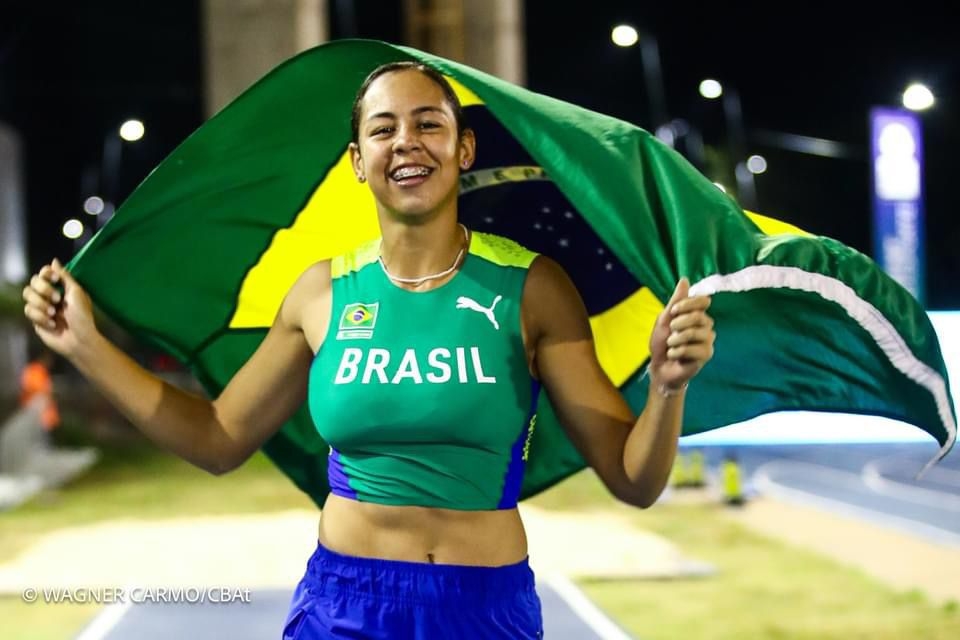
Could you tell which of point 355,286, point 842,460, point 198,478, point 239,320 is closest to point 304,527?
point 198,478

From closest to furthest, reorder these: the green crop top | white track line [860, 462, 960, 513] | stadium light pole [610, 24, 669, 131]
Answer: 1. the green crop top
2. white track line [860, 462, 960, 513]
3. stadium light pole [610, 24, 669, 131]

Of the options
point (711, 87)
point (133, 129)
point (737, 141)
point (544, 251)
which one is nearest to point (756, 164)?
point (737, 141)

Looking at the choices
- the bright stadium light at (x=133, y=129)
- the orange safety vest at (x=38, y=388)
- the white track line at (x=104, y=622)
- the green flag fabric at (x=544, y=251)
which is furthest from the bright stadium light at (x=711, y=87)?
the green flag fabric at (x=544, y=251)

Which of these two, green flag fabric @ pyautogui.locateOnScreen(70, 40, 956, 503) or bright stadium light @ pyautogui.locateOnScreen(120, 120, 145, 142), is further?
bright stadium light @ pyautogui.locateOnScreen(120, 120, 145, 142)

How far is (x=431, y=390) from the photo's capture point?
2205mm

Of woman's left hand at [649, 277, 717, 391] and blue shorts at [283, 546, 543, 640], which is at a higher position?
woman's left hand at [649, 277, 717, 391]

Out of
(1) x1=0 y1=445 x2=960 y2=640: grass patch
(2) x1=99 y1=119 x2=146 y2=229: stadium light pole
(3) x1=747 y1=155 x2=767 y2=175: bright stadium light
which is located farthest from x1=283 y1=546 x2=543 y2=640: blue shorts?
(2) x1=99 y1=119 x2=146 y2=229: stadium light pole

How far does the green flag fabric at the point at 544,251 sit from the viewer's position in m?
2.40

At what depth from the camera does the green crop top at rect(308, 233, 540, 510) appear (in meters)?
2.21

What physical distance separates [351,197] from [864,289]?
140 centimetres

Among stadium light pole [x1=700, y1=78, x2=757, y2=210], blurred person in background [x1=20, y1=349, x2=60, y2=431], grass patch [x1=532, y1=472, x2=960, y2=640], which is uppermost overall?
stadium light pole [x1=700, y1=78, x2=757, y2=210]

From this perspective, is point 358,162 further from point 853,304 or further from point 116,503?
point 116,503

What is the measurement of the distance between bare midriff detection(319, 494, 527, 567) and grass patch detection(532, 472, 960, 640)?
4928mm

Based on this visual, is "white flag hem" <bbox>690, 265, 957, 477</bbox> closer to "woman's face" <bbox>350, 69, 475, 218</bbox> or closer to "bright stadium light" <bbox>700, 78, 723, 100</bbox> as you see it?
"woman's face" <bbox>350, 69, 475, 218</bbox>
